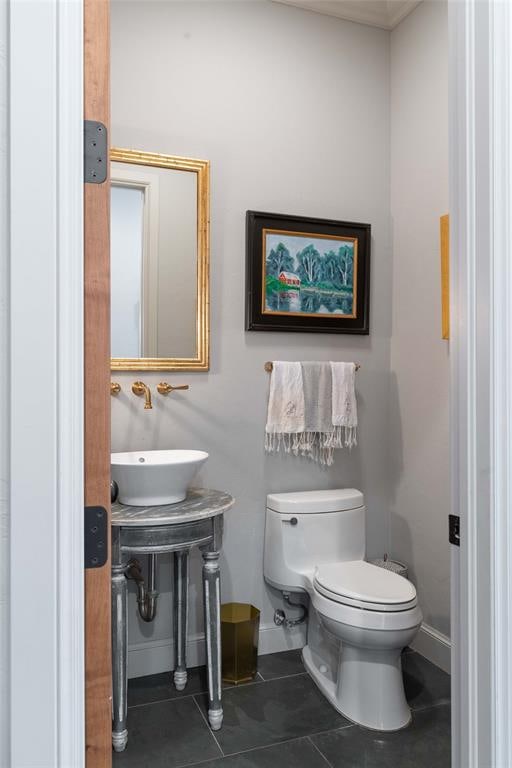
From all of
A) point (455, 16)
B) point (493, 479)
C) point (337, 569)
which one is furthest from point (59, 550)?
point (337, 569)

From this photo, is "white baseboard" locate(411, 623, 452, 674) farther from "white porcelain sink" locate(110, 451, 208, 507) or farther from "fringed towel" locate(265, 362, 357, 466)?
"white porcelain sink" locate(110, 451, 208, 507)

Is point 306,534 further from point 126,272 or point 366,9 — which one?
point 366,9

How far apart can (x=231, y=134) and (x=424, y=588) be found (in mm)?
2117

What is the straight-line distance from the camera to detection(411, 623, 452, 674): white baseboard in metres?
2.25

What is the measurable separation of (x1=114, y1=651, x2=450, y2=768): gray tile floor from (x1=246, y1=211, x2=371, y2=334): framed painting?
1.46 metres

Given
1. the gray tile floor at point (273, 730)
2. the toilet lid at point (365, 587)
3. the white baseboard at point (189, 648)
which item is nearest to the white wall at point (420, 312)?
the toilet lid at point (365, 587)

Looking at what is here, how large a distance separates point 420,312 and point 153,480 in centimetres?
140

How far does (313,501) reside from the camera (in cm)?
235

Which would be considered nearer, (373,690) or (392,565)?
(373,690)

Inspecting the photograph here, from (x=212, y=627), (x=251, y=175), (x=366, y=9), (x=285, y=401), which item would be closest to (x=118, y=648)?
(x=212, y=627)

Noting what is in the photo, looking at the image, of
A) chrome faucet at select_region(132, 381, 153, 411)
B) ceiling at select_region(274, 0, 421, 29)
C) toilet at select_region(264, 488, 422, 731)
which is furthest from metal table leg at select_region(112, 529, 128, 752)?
ceiling at select_region(274, 0, 421, 29)

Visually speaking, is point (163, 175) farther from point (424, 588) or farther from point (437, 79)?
point (424, 588)

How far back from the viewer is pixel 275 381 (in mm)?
2402

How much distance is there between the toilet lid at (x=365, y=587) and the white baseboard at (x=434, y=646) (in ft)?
1.39
